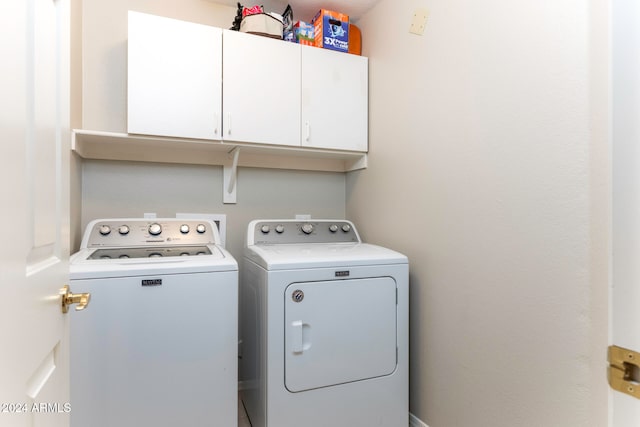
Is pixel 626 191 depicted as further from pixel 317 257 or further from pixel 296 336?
pixel 296 336

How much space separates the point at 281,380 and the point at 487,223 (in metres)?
1.11

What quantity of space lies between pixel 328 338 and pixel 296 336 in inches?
6.2

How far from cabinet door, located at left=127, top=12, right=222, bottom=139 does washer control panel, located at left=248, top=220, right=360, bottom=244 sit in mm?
608

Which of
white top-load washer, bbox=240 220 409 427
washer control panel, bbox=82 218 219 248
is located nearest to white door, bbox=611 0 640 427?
white top-load washer, bbox=240 220 409 427

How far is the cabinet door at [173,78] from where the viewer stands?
1.67 meters

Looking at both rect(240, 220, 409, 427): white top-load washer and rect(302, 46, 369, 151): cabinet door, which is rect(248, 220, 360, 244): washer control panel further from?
rect(302, 46, 369, 151): cabinet door

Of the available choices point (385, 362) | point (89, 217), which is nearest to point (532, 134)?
point (385, 362)

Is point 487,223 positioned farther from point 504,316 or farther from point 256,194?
point 256,194

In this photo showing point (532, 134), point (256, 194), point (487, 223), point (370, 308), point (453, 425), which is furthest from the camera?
point (256, 194)

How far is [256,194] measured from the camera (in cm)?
230

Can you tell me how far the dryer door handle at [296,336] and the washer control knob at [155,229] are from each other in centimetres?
96

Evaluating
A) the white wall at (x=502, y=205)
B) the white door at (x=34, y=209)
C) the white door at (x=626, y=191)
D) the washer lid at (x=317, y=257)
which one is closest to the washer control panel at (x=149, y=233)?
the washer lid at (x=317, y=257)

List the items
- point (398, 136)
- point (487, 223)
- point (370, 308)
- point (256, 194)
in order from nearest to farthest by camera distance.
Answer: point (487, 223)
point (370, 308)
point (398, 136)
point (256, 194)

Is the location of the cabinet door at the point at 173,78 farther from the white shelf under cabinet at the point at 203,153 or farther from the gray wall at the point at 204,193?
the gray wall at the point at 204,193
